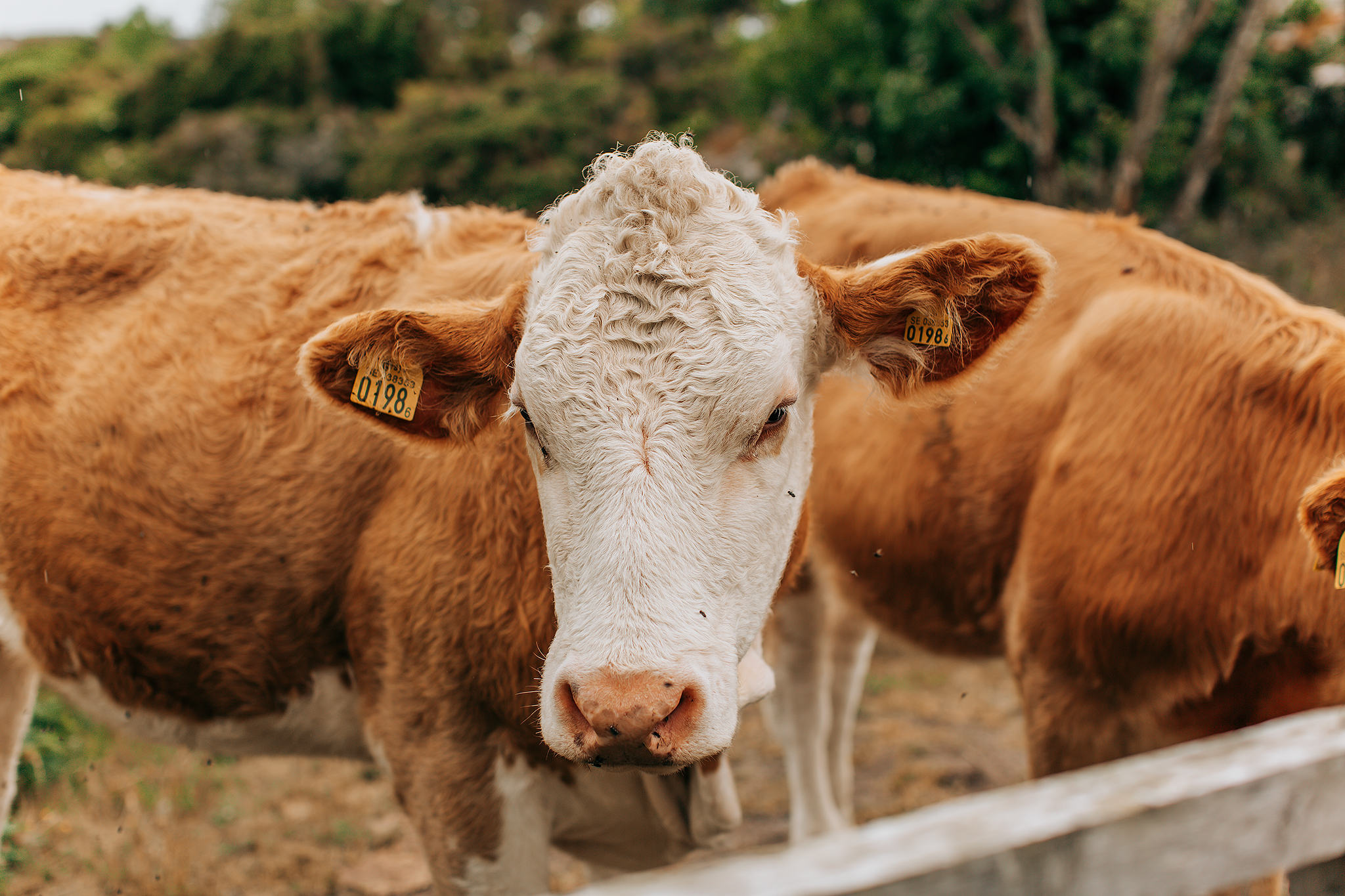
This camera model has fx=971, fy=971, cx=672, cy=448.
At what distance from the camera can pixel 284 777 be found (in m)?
4.92

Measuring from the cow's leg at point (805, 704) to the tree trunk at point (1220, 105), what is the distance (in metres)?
6.45

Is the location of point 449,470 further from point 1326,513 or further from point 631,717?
point 1326,513

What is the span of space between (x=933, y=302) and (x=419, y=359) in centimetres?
117

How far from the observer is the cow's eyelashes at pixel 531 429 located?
203 cm

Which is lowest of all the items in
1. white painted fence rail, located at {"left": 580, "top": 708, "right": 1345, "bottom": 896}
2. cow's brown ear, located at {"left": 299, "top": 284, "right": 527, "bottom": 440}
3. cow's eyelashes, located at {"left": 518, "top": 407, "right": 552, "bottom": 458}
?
white painted fence rail, located at {"left": 580, "top": 708, "right": 1345, "bottom": 896}

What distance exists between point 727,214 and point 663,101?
1662cm

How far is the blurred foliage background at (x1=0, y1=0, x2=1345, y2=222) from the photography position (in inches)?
381

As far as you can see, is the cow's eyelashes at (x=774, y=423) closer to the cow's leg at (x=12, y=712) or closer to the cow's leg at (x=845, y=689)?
the cow's leg at (x=12, y=712)

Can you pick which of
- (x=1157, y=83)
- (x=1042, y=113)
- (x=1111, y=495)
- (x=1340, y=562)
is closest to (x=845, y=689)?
(x=1111, y=495)

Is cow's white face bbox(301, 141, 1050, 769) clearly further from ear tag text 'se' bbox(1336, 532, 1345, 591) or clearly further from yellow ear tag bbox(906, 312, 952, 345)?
ear tag text 'se' bbox(1336, 532, 1345, 591)

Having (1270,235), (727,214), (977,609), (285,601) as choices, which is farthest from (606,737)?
(1270,235)

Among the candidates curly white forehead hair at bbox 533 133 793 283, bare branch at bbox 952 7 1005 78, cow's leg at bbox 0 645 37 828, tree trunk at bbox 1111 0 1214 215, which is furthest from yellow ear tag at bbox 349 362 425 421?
bare branch at bbox 952 7 1005 78

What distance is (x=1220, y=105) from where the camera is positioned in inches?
330

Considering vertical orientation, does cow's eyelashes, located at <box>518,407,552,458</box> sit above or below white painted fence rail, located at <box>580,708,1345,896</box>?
above
